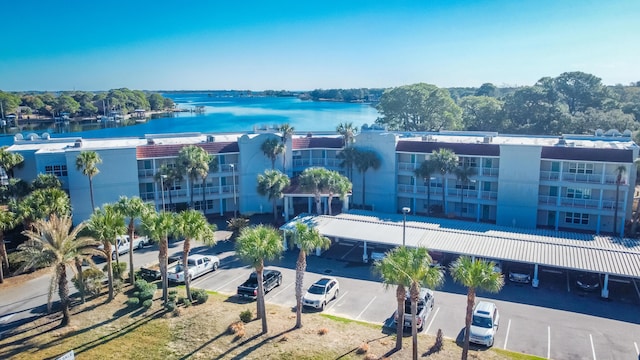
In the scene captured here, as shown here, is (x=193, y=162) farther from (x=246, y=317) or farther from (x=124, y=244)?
(x=246, y=317)

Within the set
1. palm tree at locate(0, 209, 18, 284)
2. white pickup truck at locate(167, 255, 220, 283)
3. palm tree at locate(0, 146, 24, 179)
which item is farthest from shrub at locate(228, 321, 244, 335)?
palm tree at locate(0, 146, 24, 179)

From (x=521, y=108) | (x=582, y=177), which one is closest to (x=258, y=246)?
(x=582, y=177)

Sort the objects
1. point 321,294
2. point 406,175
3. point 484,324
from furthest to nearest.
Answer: point 406,175, point 321,294, point 484,324

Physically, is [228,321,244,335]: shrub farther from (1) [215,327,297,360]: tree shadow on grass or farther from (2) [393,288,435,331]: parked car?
(2) [393,288,435,331]: parked car

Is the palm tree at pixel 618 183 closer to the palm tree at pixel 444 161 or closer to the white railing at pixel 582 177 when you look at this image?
the white railing at pixel 582 177

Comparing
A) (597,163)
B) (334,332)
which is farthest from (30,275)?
(597,163)

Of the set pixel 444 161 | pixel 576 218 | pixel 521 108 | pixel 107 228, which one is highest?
pixel 521 108

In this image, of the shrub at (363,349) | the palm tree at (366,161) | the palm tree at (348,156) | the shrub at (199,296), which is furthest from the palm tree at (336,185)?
the shrub at (363,349)
